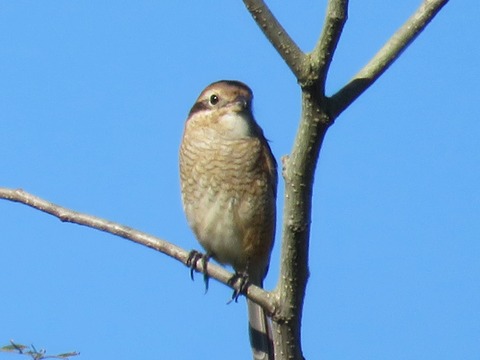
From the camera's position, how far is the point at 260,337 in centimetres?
630

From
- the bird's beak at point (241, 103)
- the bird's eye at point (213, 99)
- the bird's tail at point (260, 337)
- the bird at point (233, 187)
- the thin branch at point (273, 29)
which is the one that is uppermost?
the bird's eye at point (213, 99)

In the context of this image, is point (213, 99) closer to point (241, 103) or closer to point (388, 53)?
point (241, 103)

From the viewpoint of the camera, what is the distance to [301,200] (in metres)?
3.24

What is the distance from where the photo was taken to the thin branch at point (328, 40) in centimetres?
303

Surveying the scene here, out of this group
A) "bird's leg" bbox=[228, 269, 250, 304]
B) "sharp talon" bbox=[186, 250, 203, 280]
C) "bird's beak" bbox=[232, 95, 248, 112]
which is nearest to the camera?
"bird's leg" bbox=[228, 269, 250, 304]

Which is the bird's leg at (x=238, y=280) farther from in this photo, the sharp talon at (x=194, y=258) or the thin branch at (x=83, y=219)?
the thin branch at (x=83, y=219)

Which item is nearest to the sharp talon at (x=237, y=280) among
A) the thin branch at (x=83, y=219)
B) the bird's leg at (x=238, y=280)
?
the bird's leg at (x=238, y=280)

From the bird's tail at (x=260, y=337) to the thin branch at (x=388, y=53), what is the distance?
3116mm

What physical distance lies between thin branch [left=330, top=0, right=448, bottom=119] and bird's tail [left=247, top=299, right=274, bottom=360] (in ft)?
10.2

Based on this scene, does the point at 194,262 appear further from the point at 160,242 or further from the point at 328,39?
the point at 328,39

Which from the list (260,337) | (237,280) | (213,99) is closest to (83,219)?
(237,280)

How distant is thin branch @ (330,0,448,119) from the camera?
3.17 m

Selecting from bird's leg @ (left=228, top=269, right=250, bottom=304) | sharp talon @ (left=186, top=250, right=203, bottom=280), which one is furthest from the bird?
bird's leg @ (left=228, top=269, right=250, bottom=304)

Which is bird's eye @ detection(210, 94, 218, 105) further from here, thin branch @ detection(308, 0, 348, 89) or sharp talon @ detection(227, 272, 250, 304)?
thin branch @ detection(308, 0, 348, 89)
